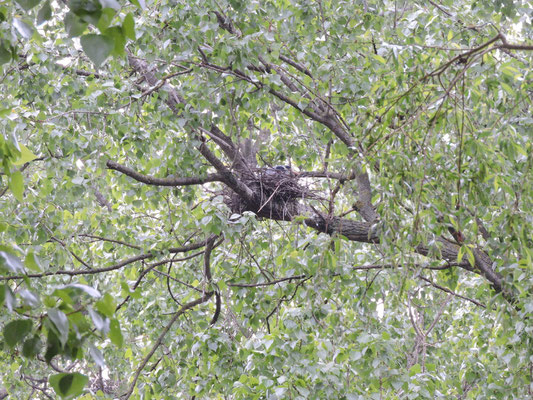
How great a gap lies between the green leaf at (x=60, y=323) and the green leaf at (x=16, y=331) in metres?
0.12

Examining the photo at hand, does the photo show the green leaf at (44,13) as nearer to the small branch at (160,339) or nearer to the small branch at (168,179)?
the small branch at (168,179)

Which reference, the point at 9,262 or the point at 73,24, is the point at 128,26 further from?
the point at 9,262

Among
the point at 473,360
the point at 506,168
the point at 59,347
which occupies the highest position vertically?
the point at 59,347

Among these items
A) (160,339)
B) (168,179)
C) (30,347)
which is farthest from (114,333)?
(160,339)

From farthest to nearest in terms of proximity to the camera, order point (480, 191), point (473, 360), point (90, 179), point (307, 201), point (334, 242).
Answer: point (307, 201)
point (473, 360)
point (90, 179)
point (334, 242)
point (480, 191)

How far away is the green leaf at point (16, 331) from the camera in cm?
135

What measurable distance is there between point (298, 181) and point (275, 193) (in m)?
0.21

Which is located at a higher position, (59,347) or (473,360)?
(59,347)

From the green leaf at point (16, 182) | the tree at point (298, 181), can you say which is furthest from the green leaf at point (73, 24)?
the tree at point (298, 181)

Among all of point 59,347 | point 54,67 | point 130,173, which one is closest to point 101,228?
point 130,173

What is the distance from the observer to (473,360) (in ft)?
14.3

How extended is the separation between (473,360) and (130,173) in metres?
2.33

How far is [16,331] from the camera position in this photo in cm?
136

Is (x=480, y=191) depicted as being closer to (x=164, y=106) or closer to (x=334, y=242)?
(x=334, y=242)
